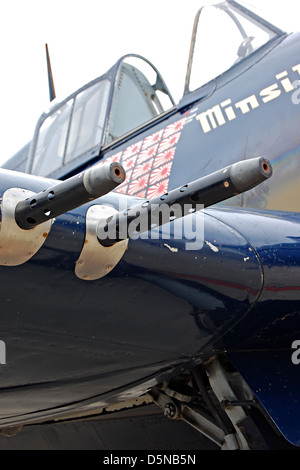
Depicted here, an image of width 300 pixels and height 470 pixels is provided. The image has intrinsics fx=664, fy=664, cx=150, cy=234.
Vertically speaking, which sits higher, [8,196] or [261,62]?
[261,62]

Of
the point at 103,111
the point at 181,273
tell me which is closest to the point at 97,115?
the point at 103,111

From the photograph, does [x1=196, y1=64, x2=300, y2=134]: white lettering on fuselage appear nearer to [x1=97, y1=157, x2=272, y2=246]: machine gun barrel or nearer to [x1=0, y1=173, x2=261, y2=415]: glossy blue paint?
[x1=0, y1=173, x2=261, y2=415]: glossy blue paint

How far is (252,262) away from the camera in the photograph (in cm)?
214

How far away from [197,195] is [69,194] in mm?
281

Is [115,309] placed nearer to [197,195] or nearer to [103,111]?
[197,195]

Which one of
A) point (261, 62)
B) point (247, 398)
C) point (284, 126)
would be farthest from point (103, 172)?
point (261, 62)

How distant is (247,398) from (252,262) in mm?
618

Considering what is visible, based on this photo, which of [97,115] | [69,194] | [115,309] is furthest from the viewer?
[97,115]

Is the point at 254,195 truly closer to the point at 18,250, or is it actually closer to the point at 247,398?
the point at 247,398

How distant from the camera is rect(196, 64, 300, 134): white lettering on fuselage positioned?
313cm

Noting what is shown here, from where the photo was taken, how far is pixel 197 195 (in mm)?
1451

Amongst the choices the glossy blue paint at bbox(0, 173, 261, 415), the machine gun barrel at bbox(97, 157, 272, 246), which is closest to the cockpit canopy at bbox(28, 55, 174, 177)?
the glossy blue paint at bbox(0, 173, 261, 415)

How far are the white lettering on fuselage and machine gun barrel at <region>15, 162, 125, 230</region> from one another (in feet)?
6.39
